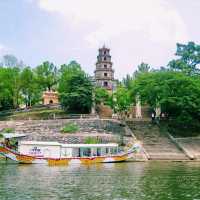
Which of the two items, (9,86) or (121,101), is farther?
(9,86)

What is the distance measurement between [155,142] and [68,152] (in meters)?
11.4

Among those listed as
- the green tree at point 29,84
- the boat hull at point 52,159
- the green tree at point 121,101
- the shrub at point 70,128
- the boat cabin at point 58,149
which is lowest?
the boat hull at point 52,159

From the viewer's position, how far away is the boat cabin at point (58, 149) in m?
40.7

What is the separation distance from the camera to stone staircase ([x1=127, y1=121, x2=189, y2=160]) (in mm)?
44000

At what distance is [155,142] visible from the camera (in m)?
48.5

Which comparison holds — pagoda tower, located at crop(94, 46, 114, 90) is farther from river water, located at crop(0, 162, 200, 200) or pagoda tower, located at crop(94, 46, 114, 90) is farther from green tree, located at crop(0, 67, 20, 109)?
river water, located at crop(0, 162, 200, 200)

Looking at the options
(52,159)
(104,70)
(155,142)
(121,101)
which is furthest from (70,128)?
(104,70)

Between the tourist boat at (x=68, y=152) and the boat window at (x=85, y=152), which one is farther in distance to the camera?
the boat window at (x=85, y=152)

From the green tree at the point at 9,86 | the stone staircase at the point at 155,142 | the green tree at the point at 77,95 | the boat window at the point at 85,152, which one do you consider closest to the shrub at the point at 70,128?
the stone staircase at the point at 155,142

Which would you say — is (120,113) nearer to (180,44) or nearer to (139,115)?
(139,115)

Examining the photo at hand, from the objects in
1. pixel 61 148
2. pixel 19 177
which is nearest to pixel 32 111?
pixel 61 148

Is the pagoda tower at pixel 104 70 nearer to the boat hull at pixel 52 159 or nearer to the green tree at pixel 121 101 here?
the green tree at pixel 121 101

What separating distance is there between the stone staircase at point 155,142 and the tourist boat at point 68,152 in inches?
123

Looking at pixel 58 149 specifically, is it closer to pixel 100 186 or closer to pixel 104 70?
pixel 100 186
